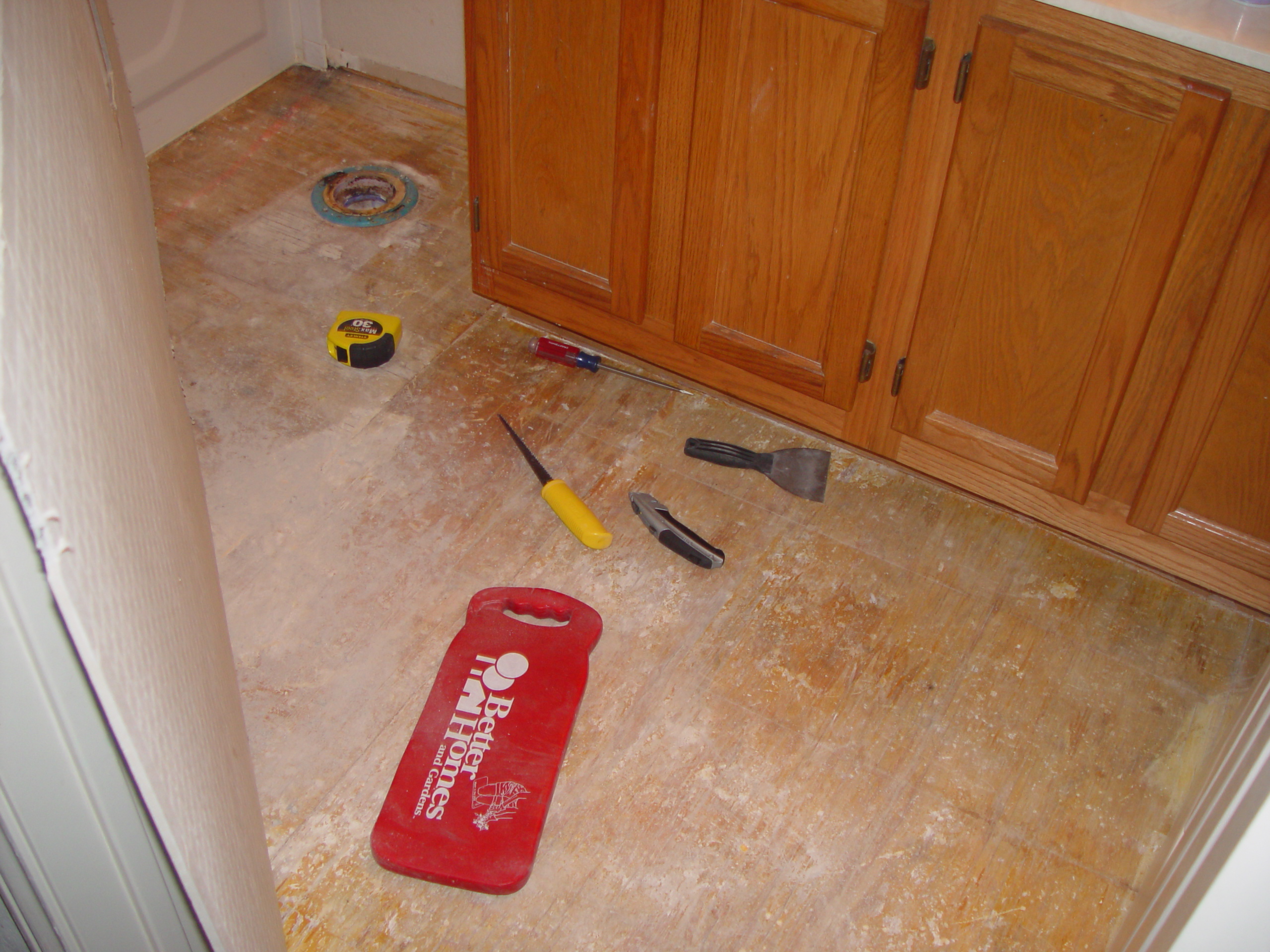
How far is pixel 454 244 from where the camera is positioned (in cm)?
213

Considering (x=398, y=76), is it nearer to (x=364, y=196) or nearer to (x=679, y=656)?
(x=364, y=196)

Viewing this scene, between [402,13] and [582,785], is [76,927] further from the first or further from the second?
[402,13]

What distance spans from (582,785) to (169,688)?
0.90 metres

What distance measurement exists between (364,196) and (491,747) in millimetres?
1315

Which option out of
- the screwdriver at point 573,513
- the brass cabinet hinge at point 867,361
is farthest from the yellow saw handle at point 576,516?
the brass cabinet hinge at point 867,361

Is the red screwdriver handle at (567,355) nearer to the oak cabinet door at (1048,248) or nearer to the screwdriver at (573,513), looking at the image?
the screwdriver at (573,513)

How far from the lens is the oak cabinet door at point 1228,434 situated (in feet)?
4.02

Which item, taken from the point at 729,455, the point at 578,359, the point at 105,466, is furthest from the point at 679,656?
the point at 105,466

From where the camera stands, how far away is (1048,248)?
4.38 ft

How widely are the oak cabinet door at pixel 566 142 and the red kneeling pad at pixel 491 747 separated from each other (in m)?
0.56

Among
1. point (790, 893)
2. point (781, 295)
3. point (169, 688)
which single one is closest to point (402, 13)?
point (781, 295)

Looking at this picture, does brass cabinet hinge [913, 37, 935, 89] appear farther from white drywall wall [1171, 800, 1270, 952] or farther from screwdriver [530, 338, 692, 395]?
white drywall wall [1171, 800, 1270, 952]

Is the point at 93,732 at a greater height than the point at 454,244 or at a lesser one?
greater

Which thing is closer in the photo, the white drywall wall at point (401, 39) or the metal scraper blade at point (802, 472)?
the metal scraper blade at point (802, 472)
